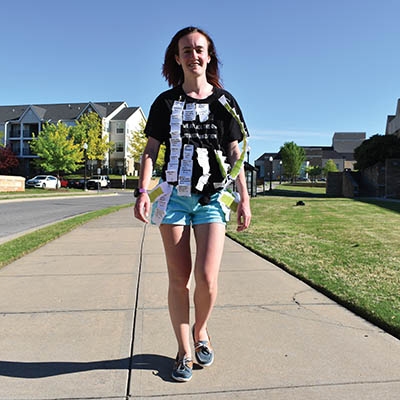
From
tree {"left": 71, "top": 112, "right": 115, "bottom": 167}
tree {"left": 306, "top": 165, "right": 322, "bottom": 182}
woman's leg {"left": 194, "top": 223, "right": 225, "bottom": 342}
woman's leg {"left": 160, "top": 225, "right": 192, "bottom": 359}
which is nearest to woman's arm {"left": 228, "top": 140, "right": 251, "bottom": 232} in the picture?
woman's leg {"left": 194, "top": 223, "right": 225, "bottom": 342}

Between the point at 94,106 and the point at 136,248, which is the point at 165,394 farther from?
the point at 94,106

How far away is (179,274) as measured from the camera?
267cm

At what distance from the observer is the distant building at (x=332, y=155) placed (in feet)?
418

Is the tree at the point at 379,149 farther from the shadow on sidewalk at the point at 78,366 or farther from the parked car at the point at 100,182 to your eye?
the parked car at the point at 100,182

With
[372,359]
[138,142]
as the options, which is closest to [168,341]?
[372,359]

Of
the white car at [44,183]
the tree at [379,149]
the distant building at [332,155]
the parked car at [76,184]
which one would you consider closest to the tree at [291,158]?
the distant building at [332,155]

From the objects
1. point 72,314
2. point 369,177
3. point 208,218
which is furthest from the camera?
point 369,177

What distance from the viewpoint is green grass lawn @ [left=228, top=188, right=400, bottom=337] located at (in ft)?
13.5

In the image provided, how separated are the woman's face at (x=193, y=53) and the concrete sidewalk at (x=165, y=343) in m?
1.88

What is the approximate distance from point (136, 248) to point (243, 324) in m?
4.35

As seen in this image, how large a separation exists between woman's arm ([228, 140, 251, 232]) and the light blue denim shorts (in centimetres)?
20

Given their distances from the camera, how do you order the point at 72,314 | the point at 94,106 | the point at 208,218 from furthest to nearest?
the point at 94,106, the point at 72,314, the point at 208,218

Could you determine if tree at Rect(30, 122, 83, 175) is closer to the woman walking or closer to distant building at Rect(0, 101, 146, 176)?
distant building at Rect(0, 101, 146, 176)

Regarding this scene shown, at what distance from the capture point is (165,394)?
8.02 ft
